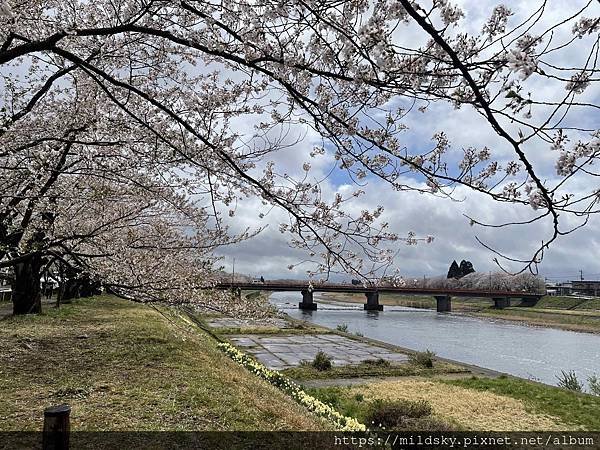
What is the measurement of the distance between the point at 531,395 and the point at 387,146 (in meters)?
8.50

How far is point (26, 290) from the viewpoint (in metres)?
14.1

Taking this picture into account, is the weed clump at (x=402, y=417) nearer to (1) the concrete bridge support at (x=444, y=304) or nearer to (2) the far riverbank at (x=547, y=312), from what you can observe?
(2) the far riverbank at (x=547, y=312)

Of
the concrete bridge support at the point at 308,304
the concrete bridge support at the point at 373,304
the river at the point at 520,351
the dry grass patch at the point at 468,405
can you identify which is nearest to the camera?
the dry grass patch at the point at 468,405

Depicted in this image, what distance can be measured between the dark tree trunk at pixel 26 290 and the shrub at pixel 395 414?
10518mm

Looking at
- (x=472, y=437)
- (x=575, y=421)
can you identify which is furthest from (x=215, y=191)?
(x=575, y=421)

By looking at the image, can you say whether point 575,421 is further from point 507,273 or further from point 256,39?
point 256,39

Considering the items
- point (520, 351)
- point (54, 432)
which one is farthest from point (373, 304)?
point (54, 432)

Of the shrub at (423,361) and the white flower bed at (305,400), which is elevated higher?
the white flower bed at (305,400)

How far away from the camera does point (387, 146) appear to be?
3.44 m

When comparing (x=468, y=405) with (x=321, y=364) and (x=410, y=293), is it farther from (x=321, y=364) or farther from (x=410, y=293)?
(x=410, y=293)

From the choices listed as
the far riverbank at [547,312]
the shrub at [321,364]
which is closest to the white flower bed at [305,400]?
the shrub at [321,364]

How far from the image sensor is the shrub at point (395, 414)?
6871 mm

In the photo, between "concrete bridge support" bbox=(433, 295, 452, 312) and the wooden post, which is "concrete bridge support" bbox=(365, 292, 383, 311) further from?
the wooden post

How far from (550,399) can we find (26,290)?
13.8m
